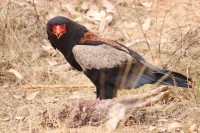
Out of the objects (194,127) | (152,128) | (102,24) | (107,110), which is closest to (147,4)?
(102,24)

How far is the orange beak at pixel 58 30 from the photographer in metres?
5.31

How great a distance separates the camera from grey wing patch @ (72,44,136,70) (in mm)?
5234

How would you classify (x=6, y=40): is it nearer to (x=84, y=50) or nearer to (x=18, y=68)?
(x=18, y=68)

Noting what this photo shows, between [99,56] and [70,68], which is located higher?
[99,56]

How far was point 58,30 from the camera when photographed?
5328 mm

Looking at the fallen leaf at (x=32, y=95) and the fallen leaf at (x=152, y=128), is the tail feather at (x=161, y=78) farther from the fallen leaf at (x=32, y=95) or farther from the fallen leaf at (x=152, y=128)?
the fallen leaf at (x=32, y=95)

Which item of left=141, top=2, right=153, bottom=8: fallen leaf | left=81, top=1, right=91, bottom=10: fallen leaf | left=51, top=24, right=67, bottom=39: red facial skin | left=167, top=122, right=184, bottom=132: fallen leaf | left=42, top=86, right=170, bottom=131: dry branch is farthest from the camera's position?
left=141, top=2, right=153, bottom=8: fallen leaf

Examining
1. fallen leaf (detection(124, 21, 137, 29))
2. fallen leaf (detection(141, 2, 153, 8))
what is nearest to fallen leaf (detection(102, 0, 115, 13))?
fallen leaf (detection(124, 21, 137, 29))

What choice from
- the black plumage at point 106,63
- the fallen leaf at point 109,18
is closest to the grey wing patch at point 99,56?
the black plumage at point 106,63

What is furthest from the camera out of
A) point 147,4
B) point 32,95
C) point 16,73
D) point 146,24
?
point 147,4

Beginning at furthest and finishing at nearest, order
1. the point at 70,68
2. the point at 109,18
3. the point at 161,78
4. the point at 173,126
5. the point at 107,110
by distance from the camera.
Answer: the point at 109,18 → the point at 70,68 → the point at 161,78 → the point at 107,110 → the point at 173,126

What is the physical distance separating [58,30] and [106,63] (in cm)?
52

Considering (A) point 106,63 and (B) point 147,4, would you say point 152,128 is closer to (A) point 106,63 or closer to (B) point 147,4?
(A) point 106,63

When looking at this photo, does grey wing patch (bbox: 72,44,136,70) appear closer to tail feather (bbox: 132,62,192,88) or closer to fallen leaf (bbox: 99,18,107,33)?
tail feather (bbox: 132,62,192,88)
